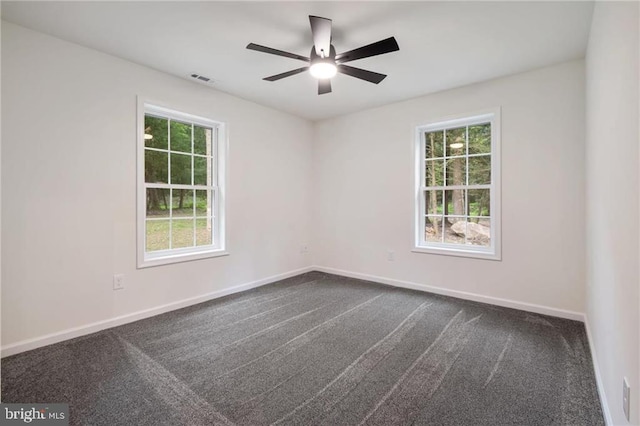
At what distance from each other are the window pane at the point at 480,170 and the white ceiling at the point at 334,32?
0.92 meters

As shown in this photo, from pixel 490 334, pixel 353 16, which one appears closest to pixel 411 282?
pixel 490 334

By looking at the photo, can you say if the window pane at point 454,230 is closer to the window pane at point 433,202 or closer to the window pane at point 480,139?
the window pane at point 433,202

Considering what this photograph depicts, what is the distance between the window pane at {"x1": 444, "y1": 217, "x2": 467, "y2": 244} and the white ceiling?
168cm

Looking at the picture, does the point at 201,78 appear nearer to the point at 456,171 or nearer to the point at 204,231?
the point at 204,231

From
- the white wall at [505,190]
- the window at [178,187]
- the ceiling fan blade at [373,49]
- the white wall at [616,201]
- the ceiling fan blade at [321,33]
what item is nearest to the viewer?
the white wall at [616,201]

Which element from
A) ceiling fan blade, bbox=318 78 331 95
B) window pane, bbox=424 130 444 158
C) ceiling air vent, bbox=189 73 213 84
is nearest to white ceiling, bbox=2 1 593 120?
ceiling air vent, bbox=189 73 213 84

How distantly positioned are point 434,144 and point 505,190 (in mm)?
1091

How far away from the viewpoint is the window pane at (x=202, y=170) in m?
3.58

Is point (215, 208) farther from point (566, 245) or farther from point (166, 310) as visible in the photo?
point (566, 245)

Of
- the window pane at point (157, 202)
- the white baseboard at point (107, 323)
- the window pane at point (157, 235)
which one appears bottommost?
the white baseboard at point (107, 323)

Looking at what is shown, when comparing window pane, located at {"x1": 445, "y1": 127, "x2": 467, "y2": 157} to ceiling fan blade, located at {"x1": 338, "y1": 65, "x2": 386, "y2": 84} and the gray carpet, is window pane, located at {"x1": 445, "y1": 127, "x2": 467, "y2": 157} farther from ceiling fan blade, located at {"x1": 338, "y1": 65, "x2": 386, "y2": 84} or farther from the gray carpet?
the gray carpet

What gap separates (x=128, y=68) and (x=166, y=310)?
2.50 meters

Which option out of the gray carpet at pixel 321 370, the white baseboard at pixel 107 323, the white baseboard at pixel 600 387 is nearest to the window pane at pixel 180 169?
the white baseboard at pixel 107 323

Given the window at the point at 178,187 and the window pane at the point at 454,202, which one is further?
the window pane at the point at 454,202
